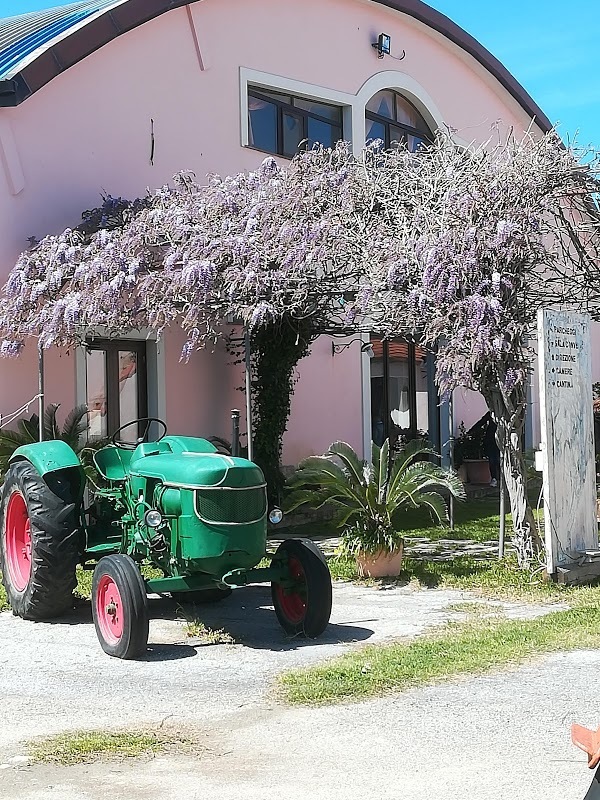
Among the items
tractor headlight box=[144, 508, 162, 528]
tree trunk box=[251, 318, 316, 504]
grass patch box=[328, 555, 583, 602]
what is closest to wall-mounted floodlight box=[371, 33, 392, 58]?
tree trunk box=[251, 318, 316, 504]

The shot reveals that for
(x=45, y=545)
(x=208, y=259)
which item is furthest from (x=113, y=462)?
(x=208, y=259)

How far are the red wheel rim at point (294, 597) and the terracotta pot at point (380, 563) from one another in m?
2.36

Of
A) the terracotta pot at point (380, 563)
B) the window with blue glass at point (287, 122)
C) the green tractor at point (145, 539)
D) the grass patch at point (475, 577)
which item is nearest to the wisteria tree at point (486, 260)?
the grass patch at point (475, 577)

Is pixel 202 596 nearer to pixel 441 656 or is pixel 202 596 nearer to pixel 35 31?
pixel 441 656

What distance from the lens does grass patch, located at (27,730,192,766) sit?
5285mm

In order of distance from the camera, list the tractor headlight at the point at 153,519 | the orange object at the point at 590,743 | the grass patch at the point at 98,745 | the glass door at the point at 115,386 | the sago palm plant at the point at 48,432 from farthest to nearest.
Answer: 1. the glass door at the point at 115,386
2. the sago palm plant at the point at 48,432
3. the tractor headlight at the point at 153,519
4. the grass patch at the point at 98,745
5. the orange object at the point at 590,743

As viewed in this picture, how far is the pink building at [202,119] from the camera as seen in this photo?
12984 mm

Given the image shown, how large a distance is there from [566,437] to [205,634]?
4.06 m

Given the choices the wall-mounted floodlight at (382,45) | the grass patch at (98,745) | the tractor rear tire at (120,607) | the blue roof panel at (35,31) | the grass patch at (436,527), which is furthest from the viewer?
the wall-mounted floodlight at (382,45)

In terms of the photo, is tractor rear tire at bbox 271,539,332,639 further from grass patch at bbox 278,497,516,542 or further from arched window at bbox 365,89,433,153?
arched window at bbox 365,89,433,153

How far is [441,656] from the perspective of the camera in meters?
7.14

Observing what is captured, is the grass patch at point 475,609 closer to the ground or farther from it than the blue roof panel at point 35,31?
closer to the ground

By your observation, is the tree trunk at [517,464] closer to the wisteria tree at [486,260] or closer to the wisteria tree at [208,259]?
the wisteria tree at [486,260]

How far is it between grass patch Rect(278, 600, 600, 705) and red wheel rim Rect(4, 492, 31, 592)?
320 centimetres
